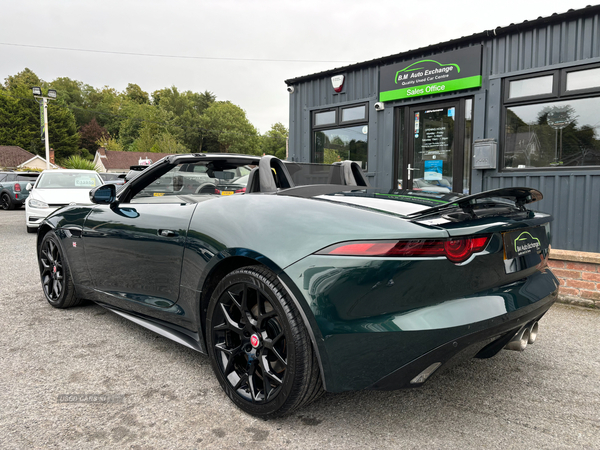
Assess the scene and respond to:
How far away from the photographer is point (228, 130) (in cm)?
7588

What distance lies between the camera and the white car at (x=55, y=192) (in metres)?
9.52

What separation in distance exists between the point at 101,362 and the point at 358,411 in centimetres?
169

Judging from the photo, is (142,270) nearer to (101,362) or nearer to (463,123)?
(101,362)

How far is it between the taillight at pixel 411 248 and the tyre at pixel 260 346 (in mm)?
359

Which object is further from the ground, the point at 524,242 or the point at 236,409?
the point at 524,242

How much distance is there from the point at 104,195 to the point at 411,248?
92.9 inches

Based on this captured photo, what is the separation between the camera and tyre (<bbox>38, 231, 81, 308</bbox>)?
12.2ft

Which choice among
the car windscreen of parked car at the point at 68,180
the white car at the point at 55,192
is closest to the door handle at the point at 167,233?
the white car at the point at 55,192

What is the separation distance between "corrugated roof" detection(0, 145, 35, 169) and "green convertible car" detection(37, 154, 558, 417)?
67.9 meters

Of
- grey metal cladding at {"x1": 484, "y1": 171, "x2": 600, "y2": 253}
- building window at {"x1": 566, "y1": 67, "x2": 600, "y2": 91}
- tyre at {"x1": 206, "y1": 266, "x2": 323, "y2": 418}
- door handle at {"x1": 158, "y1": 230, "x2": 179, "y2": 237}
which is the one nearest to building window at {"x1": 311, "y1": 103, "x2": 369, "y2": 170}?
grey metal cladding at {"x1": 484, "y1": 171, "x2": 600, "y2": 253}

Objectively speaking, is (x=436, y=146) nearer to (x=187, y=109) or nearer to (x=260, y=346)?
(x=260, y=346)

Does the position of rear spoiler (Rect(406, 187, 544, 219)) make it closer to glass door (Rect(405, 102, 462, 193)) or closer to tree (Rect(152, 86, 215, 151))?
glass door (Rect(405, 102, 462, 193))

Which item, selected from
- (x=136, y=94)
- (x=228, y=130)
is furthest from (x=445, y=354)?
(x=136, y=94)

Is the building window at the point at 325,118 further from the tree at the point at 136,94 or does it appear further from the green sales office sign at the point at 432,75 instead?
the tree at the point at 136,94
